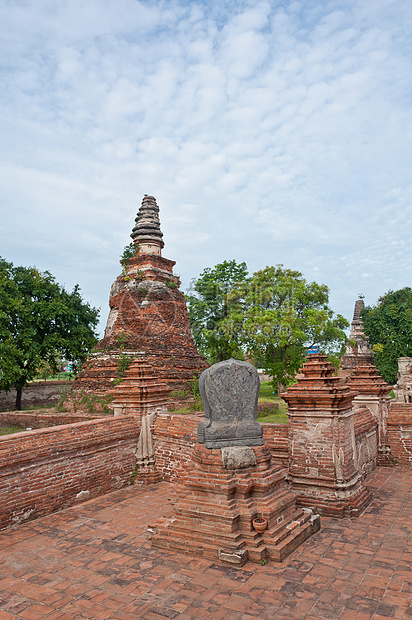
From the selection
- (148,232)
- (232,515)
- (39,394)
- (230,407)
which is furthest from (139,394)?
(39,394)

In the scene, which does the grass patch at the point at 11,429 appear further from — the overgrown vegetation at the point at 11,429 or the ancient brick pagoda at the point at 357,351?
the ancient brick pagoda at the point at 357,351

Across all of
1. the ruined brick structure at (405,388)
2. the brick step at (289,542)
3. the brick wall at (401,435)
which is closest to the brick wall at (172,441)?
the brick step at (289,542)

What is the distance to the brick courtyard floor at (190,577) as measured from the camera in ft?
12.2

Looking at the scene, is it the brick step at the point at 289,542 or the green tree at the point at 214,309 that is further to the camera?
the green tree at the point at 214,309

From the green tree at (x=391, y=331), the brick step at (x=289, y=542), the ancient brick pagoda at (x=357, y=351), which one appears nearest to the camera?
the brick step at (x=289, y=542)

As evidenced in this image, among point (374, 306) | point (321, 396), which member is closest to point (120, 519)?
point (321, 396)

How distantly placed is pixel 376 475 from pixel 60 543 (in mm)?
5887

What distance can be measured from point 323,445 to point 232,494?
187 centimetres

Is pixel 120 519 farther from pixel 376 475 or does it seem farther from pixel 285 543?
pixel 376 475

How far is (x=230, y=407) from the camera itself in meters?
5.72

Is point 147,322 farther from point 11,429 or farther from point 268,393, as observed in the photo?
point 268,393

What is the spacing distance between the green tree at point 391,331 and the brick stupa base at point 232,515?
86.1 ft

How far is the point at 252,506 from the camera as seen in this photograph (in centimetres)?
507

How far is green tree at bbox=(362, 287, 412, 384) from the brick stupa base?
86.1ft
